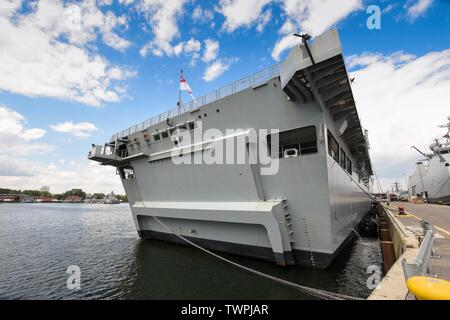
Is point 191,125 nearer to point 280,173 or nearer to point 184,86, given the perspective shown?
point 184,86

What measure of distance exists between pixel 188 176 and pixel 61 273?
21.7ft

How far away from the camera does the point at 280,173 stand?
9.27 metres

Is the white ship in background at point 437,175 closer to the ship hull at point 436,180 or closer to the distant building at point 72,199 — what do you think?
the ship hull at point 436,180

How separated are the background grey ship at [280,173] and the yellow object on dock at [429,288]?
19.9 feet

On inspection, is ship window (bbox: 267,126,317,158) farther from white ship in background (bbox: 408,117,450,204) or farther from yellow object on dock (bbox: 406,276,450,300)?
white ship in background (bbox: 408,117,450,204)

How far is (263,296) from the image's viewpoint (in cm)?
682

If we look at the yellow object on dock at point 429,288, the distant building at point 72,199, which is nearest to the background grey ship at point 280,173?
the yellow object on dock at point 429,288

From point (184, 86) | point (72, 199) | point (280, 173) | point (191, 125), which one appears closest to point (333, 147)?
point (280, 173)

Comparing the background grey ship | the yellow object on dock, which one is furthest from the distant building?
the yellow object on dock

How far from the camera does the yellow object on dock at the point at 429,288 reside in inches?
88.0

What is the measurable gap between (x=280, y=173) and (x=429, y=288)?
22.8 feet

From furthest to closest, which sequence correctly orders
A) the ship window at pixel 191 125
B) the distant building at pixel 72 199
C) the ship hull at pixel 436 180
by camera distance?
the distant building at pixel 72 199
the ship hull at pixel 436 180
the ship window at pixel 191 125

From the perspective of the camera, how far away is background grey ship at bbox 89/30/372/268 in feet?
27.3

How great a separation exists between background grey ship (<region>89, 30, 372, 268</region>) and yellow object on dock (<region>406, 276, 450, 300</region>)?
6.05 m
